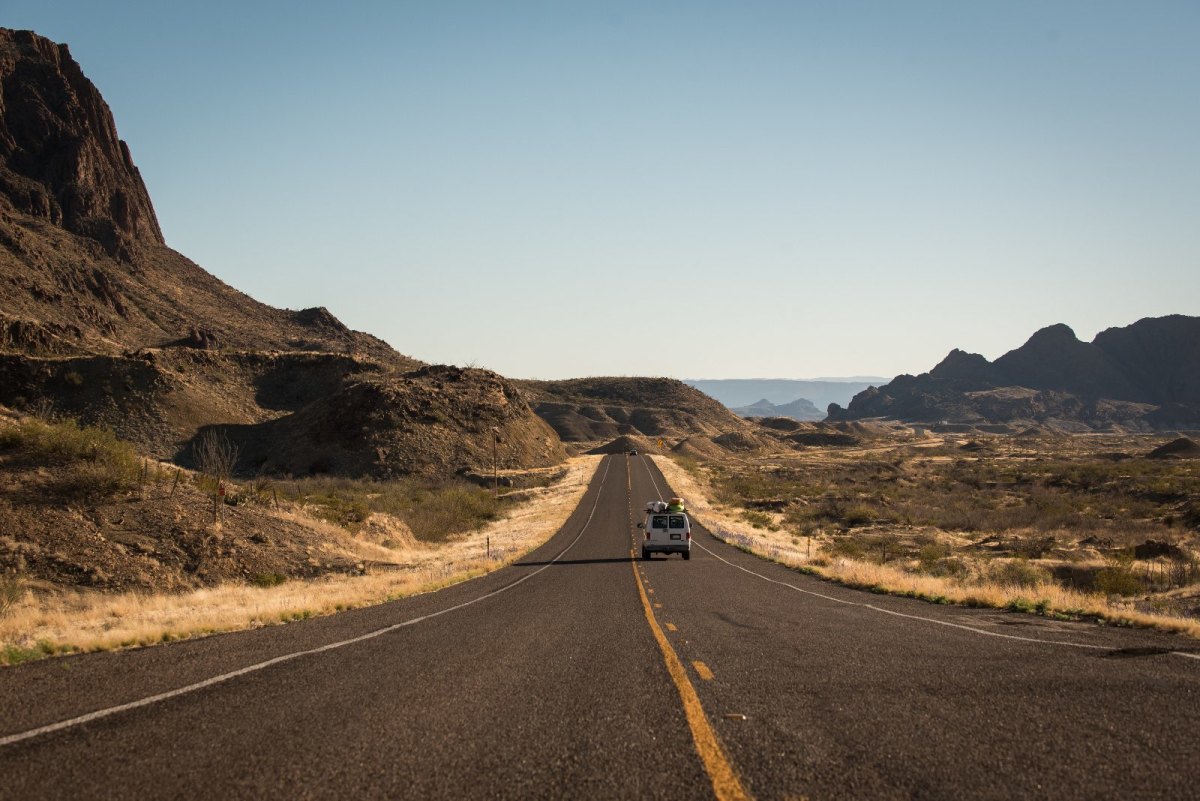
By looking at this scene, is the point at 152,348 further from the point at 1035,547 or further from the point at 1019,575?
the point at 1019,575

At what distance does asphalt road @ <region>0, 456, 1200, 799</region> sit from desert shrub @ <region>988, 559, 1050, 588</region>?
12.0m

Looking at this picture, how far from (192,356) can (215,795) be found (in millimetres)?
89778

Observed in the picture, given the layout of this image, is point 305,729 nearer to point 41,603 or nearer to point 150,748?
point 150,748

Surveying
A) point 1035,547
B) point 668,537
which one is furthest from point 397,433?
point 1035,547

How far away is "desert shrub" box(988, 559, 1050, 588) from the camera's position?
22.4 meters

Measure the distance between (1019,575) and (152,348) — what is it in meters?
88.2

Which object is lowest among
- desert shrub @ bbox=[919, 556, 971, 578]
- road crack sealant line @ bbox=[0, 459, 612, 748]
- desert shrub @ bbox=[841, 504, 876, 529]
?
desert shrub @ bbox=[841, 504, 876, 529]

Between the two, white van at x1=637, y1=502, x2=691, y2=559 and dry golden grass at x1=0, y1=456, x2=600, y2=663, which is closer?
dry golden grass at x1=0, y1=456, x2=600, y2=663

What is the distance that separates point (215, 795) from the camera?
4547 millimetres

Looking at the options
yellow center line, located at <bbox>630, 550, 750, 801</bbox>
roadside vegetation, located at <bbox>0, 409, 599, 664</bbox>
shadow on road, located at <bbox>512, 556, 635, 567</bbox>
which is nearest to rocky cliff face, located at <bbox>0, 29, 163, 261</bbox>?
roadside vegetation, located at <bbox>0, 409, 599, 664</bbox>

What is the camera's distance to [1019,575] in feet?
76.7

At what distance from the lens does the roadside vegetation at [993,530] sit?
18.7 m

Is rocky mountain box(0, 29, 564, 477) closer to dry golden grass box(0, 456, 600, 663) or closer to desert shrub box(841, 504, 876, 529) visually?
desert shrub box(841, 504, 876, 529)

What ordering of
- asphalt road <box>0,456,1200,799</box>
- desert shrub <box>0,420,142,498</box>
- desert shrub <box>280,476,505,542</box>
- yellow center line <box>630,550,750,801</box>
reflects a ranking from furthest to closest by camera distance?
1. desert shrub <box>280,476,505,542</box>
2. desert shrub <box>0,420,142,498</box>
3. asphalt road <box>0,456,1200,799</box>
4. yellow center line <box>630,550,750,801</box>
